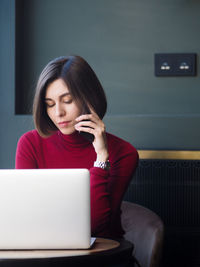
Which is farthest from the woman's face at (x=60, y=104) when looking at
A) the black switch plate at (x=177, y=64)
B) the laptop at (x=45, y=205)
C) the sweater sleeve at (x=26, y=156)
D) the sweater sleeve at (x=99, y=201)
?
the black switch plate at (x=177, y=64)

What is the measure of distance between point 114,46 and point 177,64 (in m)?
0.36

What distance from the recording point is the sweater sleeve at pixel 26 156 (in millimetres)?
1591

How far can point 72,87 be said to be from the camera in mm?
1539

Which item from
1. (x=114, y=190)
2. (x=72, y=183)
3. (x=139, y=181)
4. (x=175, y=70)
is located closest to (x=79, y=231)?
(x=72, y=183)

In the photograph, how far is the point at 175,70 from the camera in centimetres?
223

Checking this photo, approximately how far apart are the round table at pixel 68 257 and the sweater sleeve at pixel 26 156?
57cm

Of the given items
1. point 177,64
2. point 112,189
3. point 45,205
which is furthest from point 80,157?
point 177,64

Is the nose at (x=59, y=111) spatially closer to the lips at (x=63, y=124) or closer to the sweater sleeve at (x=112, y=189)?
the lips at (x=63, y=124)

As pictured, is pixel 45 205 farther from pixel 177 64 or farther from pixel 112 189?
pixel 177 64

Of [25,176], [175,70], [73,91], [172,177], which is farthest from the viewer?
[175,70]

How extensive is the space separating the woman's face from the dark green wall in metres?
0.63

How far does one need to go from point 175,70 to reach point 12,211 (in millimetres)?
1438

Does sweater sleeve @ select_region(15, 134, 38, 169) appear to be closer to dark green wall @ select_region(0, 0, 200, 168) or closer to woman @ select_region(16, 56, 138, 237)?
woman @ select_region(16, 56, 138, 237)

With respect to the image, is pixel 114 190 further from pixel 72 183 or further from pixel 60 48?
pixel 60 48
